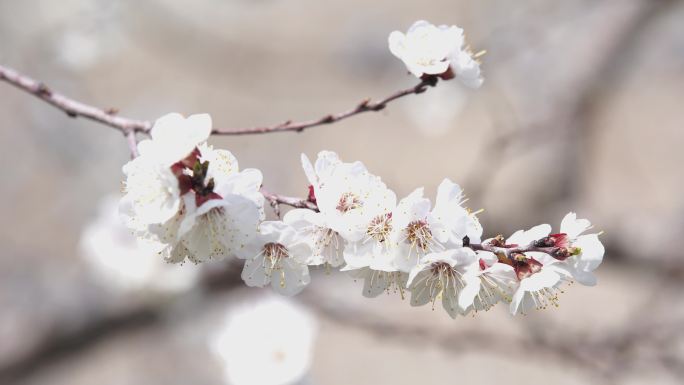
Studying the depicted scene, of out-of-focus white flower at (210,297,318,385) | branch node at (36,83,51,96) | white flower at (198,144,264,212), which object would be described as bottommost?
white flower at (198,144,264,212)

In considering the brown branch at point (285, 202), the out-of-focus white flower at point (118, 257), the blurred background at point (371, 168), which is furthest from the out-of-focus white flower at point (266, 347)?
the brown branch at point (285, 202)

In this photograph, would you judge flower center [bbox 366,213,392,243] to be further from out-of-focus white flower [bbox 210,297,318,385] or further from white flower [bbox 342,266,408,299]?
out-of-focus white flower [bbox 210,297,318,385]

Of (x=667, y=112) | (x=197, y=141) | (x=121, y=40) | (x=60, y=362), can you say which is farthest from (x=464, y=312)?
(x=667, y=112)

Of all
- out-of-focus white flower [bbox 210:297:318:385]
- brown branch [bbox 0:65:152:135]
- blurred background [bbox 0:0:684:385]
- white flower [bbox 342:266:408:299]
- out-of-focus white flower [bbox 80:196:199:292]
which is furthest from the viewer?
blurred background [bbox 0:0:684:385]

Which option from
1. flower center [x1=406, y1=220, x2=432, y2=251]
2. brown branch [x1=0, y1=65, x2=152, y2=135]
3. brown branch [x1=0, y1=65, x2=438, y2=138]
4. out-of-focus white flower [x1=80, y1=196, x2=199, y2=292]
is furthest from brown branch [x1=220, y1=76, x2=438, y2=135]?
out-of-focus white flower [x1=80, y1=196, x2=199, y2=292]

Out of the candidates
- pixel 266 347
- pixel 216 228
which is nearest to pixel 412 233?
pixel 216 228

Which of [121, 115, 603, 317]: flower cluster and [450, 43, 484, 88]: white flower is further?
[450, 43, 484, 88]: white flower

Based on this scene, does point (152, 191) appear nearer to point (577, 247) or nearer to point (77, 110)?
point (77, 110)
